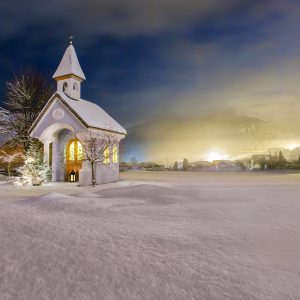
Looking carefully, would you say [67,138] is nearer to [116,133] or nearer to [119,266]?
[116,133]

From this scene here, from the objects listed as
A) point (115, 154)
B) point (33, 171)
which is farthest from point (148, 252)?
point (115, 154)

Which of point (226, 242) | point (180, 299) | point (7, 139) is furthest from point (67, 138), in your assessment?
point (180, 299)

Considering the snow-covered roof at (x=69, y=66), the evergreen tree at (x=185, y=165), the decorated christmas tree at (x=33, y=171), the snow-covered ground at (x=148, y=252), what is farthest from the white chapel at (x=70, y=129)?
the evergreen tree at (x=185, y=165)

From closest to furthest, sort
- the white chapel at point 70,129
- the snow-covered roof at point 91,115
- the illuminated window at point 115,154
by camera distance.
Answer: the snow-covered roof at point 91,115 < the white chapel at point 70,129 < the illuminated window at point 115,154

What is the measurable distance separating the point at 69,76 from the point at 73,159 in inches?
298

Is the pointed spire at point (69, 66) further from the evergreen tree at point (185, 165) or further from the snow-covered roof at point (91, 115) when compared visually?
the evergreen tree at point (185, 165)

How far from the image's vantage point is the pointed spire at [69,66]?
79.9ft

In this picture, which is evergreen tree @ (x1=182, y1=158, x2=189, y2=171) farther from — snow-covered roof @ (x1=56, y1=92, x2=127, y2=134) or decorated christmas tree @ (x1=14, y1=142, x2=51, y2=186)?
decorated christmas tree @ (x1=14, y1=142, x2=51, y2=186)

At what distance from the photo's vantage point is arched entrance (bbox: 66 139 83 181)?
76.9 ft

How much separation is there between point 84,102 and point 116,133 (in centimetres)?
429

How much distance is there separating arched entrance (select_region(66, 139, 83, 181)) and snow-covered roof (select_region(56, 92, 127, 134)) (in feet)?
9.05

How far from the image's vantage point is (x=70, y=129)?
22.3 meters

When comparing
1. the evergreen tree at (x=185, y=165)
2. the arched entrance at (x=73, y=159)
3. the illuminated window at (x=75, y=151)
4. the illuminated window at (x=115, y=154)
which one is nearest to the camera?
the illuminated window at (x=75, y=151)

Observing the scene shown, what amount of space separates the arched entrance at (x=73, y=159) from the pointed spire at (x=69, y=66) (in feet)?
20.7
